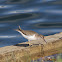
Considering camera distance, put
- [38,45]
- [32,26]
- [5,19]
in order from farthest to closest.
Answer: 1. [5,19]
2. [32,26]
3. [38,45]

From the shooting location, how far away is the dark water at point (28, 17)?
47.5ft

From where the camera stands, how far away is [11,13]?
59.0ft

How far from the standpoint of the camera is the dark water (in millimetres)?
14479

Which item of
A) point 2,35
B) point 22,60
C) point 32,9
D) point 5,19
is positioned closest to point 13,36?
point 2,35

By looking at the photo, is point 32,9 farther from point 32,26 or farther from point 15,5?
point 32,26

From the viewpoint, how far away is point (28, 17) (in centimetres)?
1744

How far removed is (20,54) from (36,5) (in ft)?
37.1

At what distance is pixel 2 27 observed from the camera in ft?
51.3

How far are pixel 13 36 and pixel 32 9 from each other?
4.97 m

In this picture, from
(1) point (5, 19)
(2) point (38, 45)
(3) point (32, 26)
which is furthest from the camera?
(1) point (5, 19)

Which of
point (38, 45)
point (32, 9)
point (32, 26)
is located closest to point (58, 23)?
→ point (32, 26)

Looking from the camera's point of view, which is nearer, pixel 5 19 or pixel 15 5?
pixel 5 19

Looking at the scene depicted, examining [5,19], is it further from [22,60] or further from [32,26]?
[22,60]

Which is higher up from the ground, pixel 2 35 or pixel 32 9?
pixel 32 9
